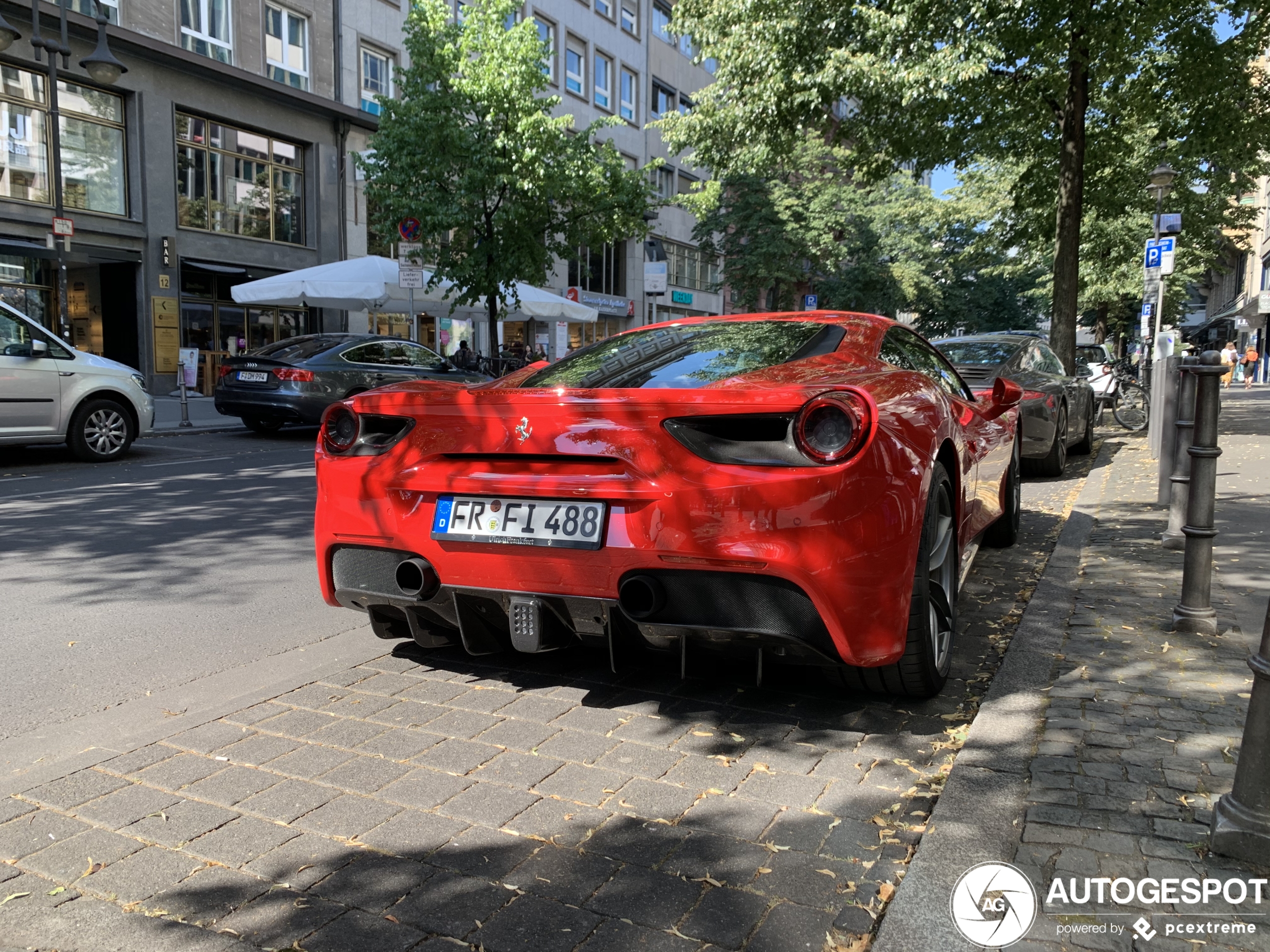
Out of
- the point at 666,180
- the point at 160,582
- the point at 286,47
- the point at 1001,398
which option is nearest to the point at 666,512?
the point at 1001,398

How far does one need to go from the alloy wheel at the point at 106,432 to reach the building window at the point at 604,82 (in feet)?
104

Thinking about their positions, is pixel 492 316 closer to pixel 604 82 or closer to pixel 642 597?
pixel 642 597

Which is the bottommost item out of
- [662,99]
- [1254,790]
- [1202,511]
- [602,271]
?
[1254,790]

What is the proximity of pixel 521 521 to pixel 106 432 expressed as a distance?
9064 millimetres

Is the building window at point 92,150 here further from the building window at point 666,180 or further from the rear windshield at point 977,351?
Answer: the building window at point 666,180

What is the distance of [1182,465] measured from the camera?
224 inches

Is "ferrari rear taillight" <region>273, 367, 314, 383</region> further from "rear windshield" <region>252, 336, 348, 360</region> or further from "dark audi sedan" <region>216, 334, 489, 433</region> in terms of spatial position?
"rear windshield" <region>252, 336, 348, 360</region>

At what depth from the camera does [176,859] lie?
2.44 metres

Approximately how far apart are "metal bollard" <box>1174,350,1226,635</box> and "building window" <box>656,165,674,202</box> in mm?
42521

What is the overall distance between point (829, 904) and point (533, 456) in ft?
5.17

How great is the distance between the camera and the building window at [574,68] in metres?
36.8

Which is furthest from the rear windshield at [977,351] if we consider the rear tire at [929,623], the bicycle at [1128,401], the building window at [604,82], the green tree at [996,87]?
the building window at [604,82]

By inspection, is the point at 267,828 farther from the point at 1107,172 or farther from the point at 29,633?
the point at 1107,172

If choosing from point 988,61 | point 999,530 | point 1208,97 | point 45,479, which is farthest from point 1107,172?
point 45,479
